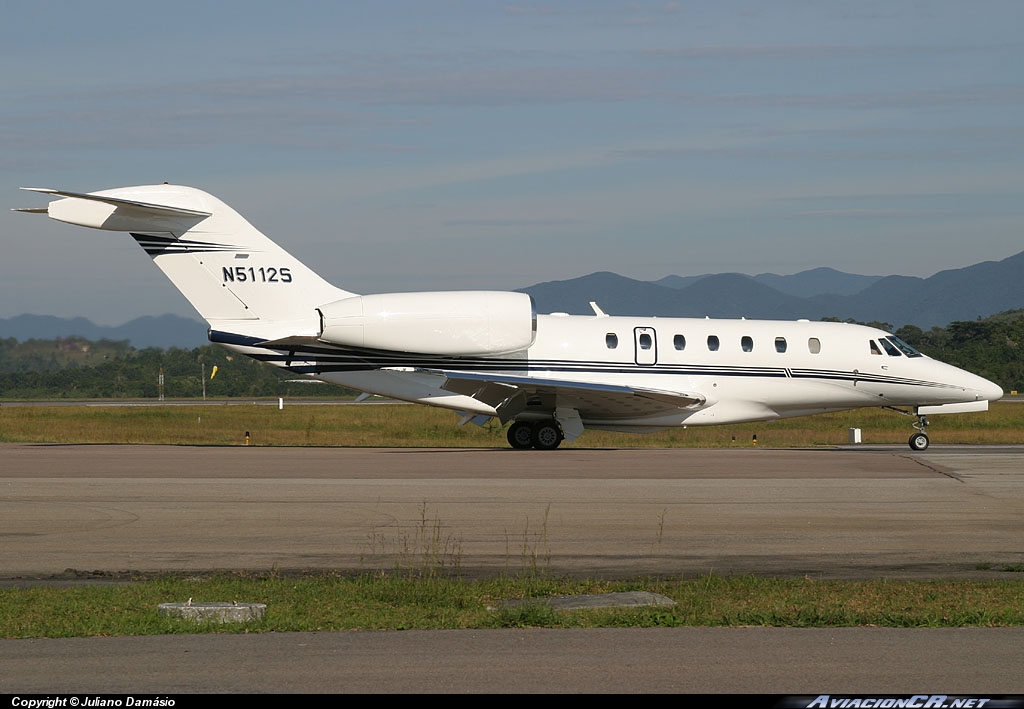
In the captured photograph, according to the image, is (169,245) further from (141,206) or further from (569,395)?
(569,395)

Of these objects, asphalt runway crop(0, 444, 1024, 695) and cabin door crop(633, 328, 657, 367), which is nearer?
asphalt runway crop(0, 444, 1024, 695)

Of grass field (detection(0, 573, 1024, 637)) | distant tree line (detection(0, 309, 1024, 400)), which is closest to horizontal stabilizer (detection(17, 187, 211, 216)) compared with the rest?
grass field (detection(0, 573, 1024, 637))

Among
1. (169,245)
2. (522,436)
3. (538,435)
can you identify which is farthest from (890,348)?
(169,245)

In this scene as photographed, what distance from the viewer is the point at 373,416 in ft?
146

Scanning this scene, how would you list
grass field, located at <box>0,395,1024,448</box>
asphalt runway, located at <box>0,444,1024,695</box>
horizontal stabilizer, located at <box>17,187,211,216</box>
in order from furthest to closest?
grass field, located at <box>0,395,1024,448</box>
horizontal stabilizer, located at <box>17,187,211,216</box>
asphalt runway, located at <box>0,444,1024,695</box>

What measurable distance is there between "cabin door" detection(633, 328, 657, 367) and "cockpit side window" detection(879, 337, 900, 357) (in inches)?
230

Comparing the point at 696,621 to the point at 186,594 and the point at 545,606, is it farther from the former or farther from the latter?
the point at 186,594

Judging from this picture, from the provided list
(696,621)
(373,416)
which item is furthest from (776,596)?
(373,416)

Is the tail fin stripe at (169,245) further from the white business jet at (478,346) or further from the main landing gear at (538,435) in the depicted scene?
the main landing gear at (538,435)

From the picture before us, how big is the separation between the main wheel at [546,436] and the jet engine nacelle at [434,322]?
1.93 meters

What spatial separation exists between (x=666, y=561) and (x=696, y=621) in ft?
11.4

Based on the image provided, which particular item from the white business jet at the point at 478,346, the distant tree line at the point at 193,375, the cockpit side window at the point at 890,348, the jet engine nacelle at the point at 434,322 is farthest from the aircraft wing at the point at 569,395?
the distant tree line at the point at 193,375

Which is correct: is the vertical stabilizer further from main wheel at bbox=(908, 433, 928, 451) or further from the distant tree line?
the distant tree line

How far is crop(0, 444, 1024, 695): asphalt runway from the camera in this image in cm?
681
